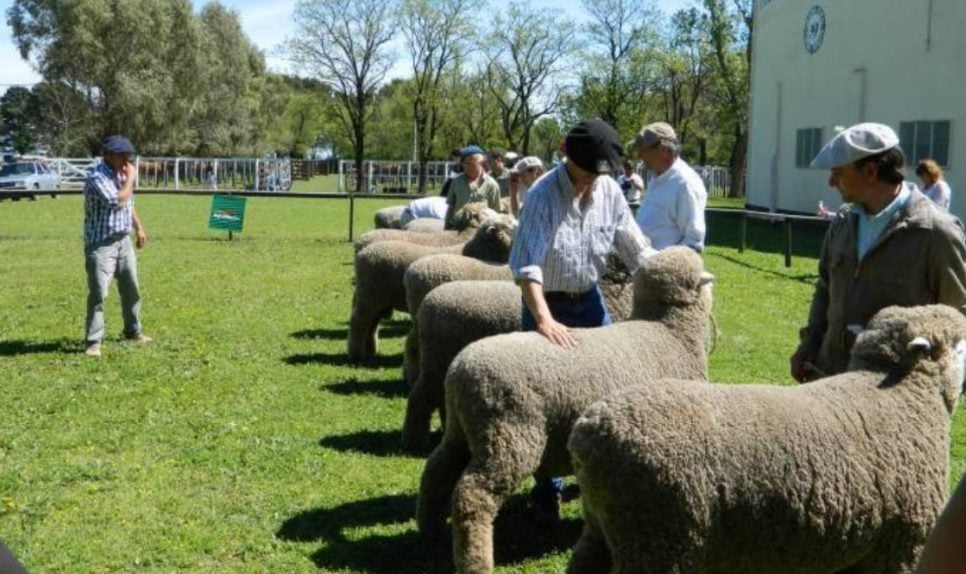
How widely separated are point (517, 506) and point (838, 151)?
2671 millimetres

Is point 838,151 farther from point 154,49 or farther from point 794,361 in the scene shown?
point 154,49

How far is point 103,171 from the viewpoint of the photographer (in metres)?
9.74

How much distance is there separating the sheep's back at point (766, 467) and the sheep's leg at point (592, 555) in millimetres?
296

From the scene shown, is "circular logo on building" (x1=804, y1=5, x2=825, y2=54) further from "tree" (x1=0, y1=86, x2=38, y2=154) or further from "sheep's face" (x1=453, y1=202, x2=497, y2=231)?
"tree" (x1=0, y1=86, x2=38, y2=154)

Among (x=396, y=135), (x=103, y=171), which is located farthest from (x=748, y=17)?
(x=103, y=171)

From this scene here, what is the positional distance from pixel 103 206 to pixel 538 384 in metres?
Result: 6.40

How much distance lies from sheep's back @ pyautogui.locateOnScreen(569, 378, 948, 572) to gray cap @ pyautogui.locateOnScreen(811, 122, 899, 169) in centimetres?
98

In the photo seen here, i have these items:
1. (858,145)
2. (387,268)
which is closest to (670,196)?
(858,145)

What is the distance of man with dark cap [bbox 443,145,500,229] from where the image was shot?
11.1 m

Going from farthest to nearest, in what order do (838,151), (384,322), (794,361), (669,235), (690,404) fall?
1. (384,322)
2. (669,235)
3. (794,361)
4. (838,151)
5. (690,404)

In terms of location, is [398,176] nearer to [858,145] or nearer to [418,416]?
[418,416]

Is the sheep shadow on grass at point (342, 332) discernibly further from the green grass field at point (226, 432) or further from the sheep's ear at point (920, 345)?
the sheep's ear at point (920, 345)

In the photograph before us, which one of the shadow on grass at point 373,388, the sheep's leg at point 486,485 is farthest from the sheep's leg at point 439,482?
the shadow on grass at point 373,388

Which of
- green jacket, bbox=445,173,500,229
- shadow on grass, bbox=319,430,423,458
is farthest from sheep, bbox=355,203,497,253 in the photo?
shadow on grass, bbox=319,430,423,458
